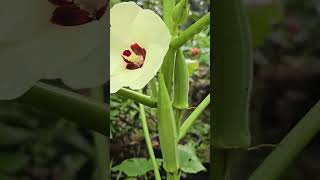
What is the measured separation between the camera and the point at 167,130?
53cm

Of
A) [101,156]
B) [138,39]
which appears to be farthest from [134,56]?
[101,156]

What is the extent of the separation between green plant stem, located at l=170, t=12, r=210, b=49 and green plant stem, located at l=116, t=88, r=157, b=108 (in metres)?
0.06

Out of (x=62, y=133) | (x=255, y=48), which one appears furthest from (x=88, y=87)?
(x=255, y=48)

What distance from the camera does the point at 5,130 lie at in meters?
0.43

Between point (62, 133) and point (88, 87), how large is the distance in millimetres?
55

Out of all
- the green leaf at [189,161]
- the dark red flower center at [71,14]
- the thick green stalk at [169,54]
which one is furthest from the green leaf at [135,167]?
the dark red flower center at [71,14]

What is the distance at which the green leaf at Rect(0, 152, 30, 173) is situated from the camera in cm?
43

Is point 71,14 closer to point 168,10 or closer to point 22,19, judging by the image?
point 22,19

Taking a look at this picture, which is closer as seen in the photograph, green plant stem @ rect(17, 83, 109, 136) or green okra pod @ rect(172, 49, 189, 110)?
green plant stem @ rect(17, 83, 109, 136)

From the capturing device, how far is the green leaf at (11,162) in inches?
17.0

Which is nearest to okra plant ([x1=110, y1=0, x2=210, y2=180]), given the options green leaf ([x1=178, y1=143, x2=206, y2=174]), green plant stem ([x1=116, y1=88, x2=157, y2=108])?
green plant stem ([x1=116, y1=88, x2=157, y2=108])

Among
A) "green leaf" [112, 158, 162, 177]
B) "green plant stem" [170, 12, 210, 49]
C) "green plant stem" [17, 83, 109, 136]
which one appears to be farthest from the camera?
"green leaf" [112, 158, 162, 177]

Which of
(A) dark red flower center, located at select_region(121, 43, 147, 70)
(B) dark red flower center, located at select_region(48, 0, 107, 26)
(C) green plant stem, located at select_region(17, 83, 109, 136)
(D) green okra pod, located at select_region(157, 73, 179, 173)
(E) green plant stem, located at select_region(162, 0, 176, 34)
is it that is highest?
(B) dark red flower center, located at select_region(48, 0, 107, 26)

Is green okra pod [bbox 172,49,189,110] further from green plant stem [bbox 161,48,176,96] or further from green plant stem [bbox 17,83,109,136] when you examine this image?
green plant stem [bbox 17,83,109,136]
